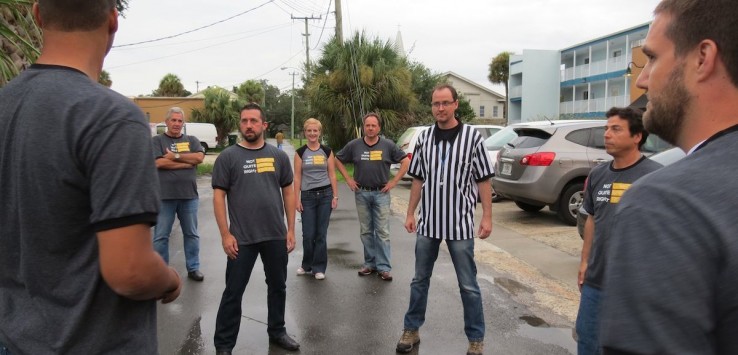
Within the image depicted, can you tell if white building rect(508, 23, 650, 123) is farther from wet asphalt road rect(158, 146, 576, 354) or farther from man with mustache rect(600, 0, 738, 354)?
man with mustache rect(600, 0, 738, 354)

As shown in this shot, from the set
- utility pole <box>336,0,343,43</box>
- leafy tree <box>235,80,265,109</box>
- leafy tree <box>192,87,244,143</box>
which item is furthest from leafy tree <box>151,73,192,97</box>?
utility pole <box>336,0,343,43</box>

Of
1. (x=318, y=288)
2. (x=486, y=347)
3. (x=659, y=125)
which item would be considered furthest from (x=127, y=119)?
(x=318, y=288)

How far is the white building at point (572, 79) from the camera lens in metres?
39.3

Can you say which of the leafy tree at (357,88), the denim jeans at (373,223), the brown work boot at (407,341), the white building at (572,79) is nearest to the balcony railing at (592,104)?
the white building at (572,79)

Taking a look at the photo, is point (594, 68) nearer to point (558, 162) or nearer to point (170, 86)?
point (558, 162)

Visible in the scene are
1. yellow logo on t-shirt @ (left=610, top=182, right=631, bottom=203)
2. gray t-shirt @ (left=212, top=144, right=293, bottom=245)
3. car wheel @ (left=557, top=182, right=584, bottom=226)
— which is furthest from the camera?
car wheel @ (left=557, top=182, right=584, bottom=226)

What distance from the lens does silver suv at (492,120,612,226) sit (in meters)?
8.95

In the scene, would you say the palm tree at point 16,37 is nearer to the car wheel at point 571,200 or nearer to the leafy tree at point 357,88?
the car wheel at point 571,200

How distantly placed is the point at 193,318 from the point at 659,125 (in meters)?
4.59

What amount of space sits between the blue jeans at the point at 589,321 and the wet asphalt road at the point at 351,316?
4.29 ft

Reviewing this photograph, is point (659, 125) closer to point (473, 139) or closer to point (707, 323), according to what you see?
point (707, 323)

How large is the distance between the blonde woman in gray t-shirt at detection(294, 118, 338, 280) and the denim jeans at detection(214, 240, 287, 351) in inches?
76.4

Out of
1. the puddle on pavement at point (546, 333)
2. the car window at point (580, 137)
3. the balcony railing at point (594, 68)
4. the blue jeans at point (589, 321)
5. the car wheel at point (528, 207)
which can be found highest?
the balcony railing at point (594, 68)

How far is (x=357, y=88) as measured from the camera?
746 inches
